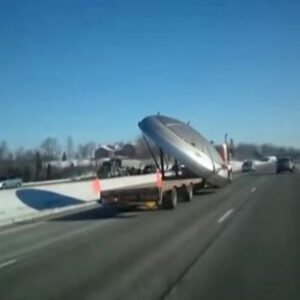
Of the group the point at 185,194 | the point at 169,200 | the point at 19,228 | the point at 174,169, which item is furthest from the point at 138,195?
the point at 174,169

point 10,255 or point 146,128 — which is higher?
point 146,128

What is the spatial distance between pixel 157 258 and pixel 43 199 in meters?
17.9

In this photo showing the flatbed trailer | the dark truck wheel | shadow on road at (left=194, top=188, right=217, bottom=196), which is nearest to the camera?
the flatbed trailer

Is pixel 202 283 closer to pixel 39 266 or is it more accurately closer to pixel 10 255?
pixel 39 266

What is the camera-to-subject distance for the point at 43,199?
30.0 m

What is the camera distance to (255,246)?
46.8 feet

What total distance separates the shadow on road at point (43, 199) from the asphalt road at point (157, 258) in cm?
501

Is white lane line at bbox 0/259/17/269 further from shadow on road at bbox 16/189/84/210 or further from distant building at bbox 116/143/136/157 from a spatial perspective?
distant building at bbox 116/143/136/157

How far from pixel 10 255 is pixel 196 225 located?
21.3ft

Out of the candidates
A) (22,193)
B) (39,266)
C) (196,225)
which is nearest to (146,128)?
(22,193)

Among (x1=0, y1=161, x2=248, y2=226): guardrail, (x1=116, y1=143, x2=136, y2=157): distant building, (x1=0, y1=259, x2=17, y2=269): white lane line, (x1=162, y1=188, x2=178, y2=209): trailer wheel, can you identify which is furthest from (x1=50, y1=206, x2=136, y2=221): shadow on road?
(x1=116, y1=143, x2=136, y2=157): distant building

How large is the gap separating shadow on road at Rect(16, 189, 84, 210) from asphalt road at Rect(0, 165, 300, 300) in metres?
5.01

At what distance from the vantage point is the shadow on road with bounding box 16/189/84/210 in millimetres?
28013

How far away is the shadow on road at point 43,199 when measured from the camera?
28.0 metres
